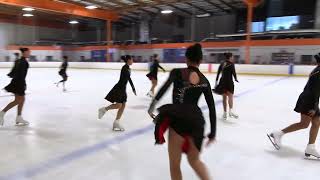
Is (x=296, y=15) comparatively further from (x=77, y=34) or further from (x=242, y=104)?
(x=77, y=34)

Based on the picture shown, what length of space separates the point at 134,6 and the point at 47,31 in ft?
56.6

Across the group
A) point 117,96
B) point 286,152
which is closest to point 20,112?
point 117,96

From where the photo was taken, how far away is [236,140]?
5098mm

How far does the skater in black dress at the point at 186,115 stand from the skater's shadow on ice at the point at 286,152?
7.19 ft

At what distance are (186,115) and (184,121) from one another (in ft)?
0.16

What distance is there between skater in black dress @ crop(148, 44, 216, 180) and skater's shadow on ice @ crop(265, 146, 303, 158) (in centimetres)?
219

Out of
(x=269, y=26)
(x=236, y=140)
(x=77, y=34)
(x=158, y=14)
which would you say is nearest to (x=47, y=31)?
(x=77, y=34)

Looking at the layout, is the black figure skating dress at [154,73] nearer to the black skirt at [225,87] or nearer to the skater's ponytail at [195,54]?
the black skirt at [225,87]

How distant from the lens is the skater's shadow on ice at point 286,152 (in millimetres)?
4336

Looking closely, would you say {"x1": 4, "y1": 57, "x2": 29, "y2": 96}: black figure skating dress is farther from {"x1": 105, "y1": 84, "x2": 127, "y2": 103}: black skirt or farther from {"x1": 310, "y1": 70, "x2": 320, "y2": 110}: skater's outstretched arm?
{"x1": 310, "y1": 70, "x2": 320, "y2": 110}: skater's outstretched arm

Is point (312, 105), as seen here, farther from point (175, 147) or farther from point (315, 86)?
point (175, 147)

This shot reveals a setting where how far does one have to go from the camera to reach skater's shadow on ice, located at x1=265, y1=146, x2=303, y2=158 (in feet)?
14.2

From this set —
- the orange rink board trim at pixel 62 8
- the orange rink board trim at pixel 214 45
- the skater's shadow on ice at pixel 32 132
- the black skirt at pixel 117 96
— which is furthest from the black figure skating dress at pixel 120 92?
the orange rink board trim at pixel 214 45

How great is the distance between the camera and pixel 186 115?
2.45 meters
